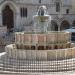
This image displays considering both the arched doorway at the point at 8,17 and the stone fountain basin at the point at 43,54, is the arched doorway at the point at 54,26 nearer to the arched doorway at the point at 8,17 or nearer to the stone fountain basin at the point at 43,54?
the arched doorway at the point at 8,17

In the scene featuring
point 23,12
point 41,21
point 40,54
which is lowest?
point 40,54

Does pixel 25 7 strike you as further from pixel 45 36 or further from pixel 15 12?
pixel 45 36

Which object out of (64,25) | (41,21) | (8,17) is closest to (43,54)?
(41,21)

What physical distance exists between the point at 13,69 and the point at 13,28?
Result: 37918mm

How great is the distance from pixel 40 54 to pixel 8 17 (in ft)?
130

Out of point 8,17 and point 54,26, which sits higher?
point 8,17

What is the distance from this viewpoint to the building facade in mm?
55344

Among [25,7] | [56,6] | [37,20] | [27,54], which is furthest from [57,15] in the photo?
[27,54]

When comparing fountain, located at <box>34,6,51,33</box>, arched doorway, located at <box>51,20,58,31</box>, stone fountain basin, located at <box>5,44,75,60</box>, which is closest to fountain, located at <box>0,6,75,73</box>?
stone fountain basin, located at <box>5,44,75,60</box>

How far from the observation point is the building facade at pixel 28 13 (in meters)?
55.3

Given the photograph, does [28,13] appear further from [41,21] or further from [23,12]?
[41,21]

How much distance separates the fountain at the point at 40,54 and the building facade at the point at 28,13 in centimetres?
3345

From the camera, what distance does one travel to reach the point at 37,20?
22516mm

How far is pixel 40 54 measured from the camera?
60.2 ft
